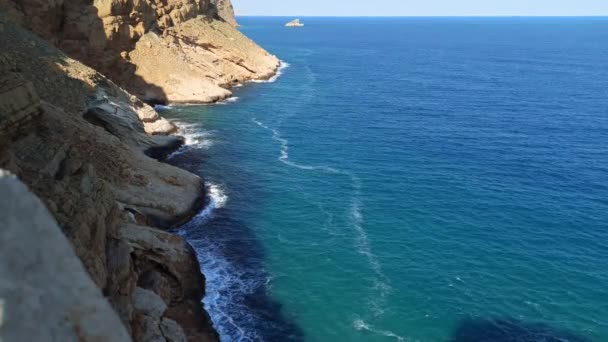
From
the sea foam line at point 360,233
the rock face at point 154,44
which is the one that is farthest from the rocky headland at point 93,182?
the sea foam line at point 360,233

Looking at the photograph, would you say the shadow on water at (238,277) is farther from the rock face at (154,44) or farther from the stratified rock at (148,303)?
the rock face at (154,44)

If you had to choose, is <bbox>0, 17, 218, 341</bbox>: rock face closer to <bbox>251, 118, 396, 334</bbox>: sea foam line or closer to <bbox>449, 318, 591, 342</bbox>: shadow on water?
<bbox>251, 118, 396, 334</bbox>: sea foam line

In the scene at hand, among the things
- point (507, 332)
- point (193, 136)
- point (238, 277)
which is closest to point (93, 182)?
point (238, 277)

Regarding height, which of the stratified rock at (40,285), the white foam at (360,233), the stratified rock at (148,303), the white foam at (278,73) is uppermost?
the stratified rock at (40,285)

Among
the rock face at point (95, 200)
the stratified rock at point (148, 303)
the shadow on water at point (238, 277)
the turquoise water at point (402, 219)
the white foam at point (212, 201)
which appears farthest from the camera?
the white foam at point (212, 201)

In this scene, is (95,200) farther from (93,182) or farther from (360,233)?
(360,233)

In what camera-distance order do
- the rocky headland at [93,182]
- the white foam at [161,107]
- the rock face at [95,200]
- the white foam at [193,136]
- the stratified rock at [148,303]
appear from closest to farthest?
the rocky headland at [93,182] < the rock face at [95,200] < the stratified rock at [148,303] < the white foam at [193,136] < the white foam at [161,107]
